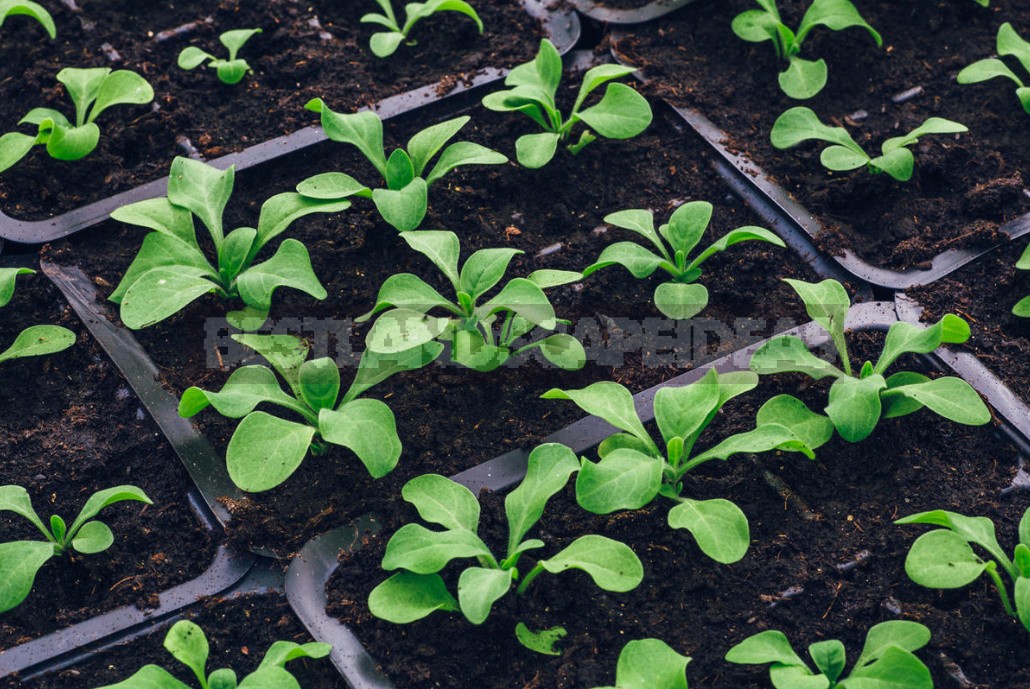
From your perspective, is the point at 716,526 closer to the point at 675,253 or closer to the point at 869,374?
the point at 869,374

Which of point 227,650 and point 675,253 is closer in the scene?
point 227,650

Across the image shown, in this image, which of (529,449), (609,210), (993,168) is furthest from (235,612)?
(993,168)

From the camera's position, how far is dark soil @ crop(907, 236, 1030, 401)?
176 cm

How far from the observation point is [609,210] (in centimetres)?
197

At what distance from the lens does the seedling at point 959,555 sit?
4.66 feet

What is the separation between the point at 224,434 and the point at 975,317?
1397mm

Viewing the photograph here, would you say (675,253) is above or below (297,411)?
above

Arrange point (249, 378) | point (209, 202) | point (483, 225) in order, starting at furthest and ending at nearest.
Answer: point (483, 225)
point (209, 202)
point (249, 378)

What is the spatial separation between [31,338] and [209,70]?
0.76 m

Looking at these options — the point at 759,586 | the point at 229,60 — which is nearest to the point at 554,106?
the point at 229,60

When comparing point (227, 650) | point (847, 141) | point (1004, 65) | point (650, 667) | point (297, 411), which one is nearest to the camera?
point (650, 667)

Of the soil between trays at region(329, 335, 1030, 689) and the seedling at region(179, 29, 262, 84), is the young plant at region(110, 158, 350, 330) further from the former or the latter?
the soil between trays at region(329, 335, 1030, 689)

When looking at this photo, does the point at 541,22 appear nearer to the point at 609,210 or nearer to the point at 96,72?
the point at 609,210

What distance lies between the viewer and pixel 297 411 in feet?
5.37
